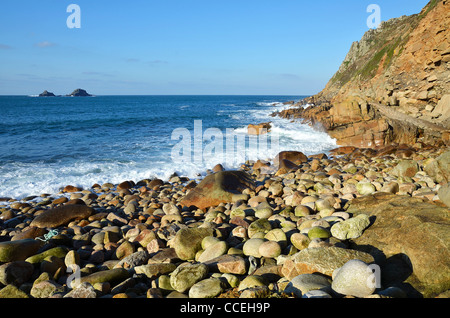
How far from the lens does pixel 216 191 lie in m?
7.31

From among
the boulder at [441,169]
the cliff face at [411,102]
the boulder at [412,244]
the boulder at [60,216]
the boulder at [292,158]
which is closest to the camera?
the boulder at [412,244]

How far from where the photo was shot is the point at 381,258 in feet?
10.9

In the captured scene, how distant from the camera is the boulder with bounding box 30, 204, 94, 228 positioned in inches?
244

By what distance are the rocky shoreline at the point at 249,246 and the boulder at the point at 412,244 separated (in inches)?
0.4

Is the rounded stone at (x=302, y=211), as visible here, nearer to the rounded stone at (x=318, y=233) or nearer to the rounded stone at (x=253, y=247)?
the rounded stone at (x=318, y=233)

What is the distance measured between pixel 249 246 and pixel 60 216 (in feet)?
15.3

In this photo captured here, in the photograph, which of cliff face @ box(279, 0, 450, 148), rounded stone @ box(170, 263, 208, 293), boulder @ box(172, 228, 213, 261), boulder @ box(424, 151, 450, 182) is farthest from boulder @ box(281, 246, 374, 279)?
cliff face @ box(279, 0, 450, 148)

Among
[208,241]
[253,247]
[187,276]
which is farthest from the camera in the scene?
[208,241]

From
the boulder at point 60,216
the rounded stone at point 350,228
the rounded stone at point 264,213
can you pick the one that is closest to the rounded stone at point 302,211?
the rounded stone at point 264,213

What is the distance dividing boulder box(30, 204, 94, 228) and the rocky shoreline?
0.07 feet

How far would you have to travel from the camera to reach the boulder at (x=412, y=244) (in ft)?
9.34

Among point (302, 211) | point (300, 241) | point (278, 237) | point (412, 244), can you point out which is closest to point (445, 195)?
point (412, 244)

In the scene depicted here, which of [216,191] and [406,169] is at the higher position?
[406,169]

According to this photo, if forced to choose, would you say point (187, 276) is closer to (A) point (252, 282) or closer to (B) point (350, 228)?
(A) point (252, 282)
